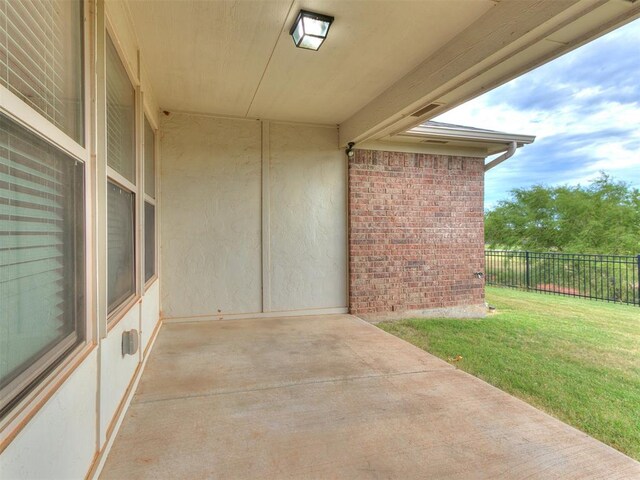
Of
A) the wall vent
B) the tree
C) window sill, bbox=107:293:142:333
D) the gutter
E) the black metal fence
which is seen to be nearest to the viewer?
window sill, bbox=107:293:142:333

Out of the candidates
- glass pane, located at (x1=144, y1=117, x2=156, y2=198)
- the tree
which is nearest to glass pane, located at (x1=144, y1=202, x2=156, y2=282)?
glass pane, located at (x1=144, y1=117, x2=156, y2=198)

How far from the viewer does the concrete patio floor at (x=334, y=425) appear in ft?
5.95

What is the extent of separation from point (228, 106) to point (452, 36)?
2.91m

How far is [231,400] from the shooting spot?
2.54 metres

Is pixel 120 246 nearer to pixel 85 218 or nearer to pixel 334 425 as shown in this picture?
pixel 85 218

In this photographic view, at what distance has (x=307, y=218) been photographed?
5.25m

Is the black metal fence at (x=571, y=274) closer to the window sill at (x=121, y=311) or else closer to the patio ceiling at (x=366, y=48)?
the patio ceiling at (x=366, y=48)

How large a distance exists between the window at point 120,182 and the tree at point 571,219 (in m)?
15.0

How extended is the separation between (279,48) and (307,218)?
102 inches

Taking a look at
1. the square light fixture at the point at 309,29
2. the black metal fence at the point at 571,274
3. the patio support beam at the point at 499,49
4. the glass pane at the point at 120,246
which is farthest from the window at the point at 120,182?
the black metal fence at the point at 571,274

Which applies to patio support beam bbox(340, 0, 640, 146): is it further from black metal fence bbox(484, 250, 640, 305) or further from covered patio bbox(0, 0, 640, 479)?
black metal fence bbox(484, 250, 640, 305)

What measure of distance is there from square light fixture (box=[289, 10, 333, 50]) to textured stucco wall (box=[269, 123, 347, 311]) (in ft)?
7.63

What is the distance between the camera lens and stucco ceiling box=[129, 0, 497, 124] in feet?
8.41

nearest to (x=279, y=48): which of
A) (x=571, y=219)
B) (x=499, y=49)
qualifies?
(x=499, y=49)
